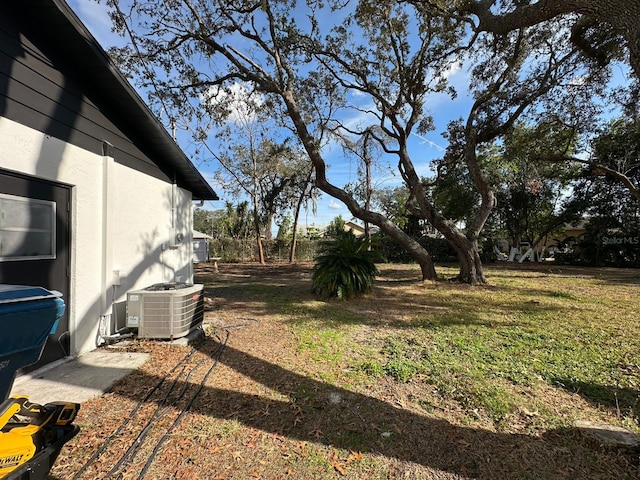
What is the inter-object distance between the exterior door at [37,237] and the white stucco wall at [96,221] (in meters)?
0.09

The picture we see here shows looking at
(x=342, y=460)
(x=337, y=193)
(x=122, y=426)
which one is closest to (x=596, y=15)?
(x=342, y=460)

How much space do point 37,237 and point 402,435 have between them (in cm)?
414

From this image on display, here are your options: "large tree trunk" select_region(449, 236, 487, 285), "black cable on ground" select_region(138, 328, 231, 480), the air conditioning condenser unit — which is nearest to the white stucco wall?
the air conditioning condenser unit

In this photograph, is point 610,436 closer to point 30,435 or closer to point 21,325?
point 30,435

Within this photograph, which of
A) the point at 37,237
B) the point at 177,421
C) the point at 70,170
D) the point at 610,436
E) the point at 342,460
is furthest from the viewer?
the point at 70,170

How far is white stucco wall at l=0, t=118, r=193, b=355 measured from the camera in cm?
317

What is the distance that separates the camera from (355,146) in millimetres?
16547

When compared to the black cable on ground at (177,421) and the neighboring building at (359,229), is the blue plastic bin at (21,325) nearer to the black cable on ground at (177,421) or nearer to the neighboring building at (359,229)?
the black cable on ground at (177,421)

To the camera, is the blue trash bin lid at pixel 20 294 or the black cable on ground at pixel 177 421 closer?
the blue trash bin lid at pixel 20 294

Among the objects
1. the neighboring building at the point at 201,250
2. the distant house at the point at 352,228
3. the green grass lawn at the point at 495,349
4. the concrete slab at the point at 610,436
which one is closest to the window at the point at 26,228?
the green grass lawn at the point at 495,349

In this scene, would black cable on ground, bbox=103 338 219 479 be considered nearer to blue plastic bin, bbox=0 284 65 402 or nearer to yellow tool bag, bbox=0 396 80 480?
yellow tool bag, bbox=0 396 80 480

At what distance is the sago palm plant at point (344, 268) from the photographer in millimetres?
7602

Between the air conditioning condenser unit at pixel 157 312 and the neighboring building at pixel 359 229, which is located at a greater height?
the neighboring building at pixel 359 229

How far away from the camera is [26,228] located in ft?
10.4
